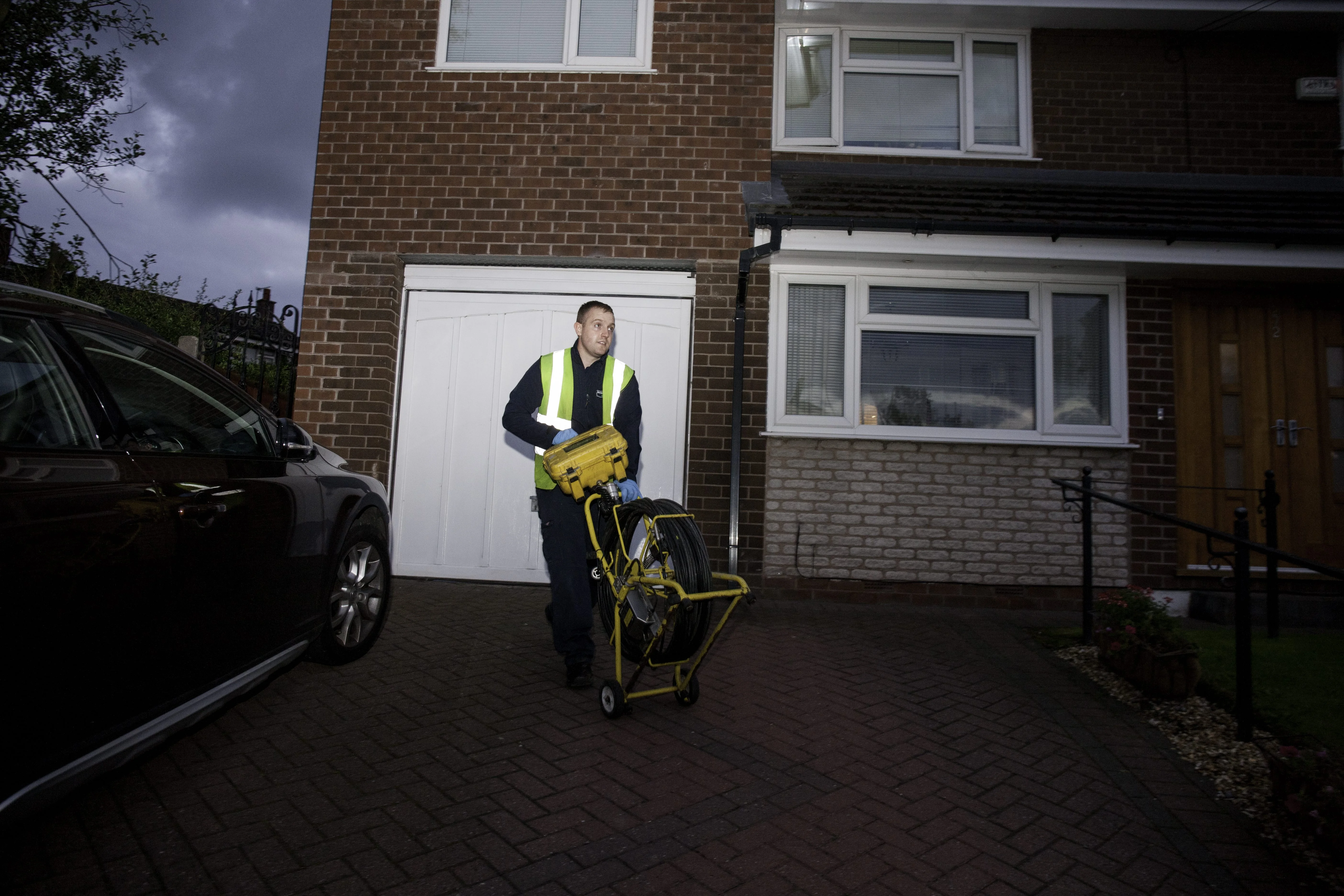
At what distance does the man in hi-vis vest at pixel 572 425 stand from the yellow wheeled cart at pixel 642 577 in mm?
117

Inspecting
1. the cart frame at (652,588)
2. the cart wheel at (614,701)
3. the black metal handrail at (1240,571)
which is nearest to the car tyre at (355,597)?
the cart frame at (652,588)

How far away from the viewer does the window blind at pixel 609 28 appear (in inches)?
280

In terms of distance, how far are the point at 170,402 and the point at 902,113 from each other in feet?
23.7

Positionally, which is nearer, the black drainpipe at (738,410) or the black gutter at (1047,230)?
the black gutter at (1047,230)

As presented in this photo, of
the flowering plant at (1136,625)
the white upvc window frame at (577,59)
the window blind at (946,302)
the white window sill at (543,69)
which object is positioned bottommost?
the flowering plant at (1136,625)

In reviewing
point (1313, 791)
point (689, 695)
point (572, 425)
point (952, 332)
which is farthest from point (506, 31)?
point (1313, 791)

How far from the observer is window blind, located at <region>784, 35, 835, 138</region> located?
764cm

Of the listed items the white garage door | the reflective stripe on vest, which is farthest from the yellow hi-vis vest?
the white garage door

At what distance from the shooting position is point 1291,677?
4359mm

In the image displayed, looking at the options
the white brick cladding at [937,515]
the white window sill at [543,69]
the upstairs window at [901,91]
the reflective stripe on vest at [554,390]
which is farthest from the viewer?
the upstairs window at [901,91]

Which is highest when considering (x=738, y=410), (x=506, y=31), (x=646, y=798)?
(x=506, y=31)

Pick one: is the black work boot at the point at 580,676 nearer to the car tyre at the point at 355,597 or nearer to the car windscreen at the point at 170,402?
the car tyre at the point at 355,597

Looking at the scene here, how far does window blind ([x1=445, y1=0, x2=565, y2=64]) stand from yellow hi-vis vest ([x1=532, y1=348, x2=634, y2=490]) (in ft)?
15.4

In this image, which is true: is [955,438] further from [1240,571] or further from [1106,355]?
[1240,571]
